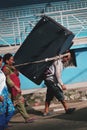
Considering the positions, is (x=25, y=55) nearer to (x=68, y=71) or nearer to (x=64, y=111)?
(x=64, y=111)

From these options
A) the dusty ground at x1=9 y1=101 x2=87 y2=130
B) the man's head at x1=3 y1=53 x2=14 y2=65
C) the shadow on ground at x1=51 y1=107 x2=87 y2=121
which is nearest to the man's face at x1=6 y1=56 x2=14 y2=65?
the man's head at x1=3 y1=53 x2=14 y2=65

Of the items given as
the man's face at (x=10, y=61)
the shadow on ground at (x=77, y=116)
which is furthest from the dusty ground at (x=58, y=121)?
the man's face at (x=10, y=61)

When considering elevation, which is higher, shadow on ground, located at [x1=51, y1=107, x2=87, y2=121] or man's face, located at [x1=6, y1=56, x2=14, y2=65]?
man's face, located at [x1=6, y1=56, x2=14, y2=65]

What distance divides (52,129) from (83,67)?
5215mm

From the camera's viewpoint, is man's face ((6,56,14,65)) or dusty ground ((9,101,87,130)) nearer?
dusty ground ((9,101,87,130))

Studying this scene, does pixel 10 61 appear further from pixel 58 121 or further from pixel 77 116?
pixel 77 116

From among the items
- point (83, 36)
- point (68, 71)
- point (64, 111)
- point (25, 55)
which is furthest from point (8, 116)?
point (83, 36)

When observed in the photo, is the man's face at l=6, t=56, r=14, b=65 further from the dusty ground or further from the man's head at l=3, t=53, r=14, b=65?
the dusty ground

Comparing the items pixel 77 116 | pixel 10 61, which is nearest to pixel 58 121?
pixel 77 116

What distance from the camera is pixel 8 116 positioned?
819 centimetres

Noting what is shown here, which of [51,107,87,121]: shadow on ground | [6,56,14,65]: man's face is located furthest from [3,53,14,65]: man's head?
[51,107,87,121]: shadow on ground

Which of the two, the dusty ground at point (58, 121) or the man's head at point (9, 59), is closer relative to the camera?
the dusty ground at point (58, 121)

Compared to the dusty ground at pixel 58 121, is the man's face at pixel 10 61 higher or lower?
higher

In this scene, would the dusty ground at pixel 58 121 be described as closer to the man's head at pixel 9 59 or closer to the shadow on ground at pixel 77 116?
the shadow on ground at pixel 77 116
